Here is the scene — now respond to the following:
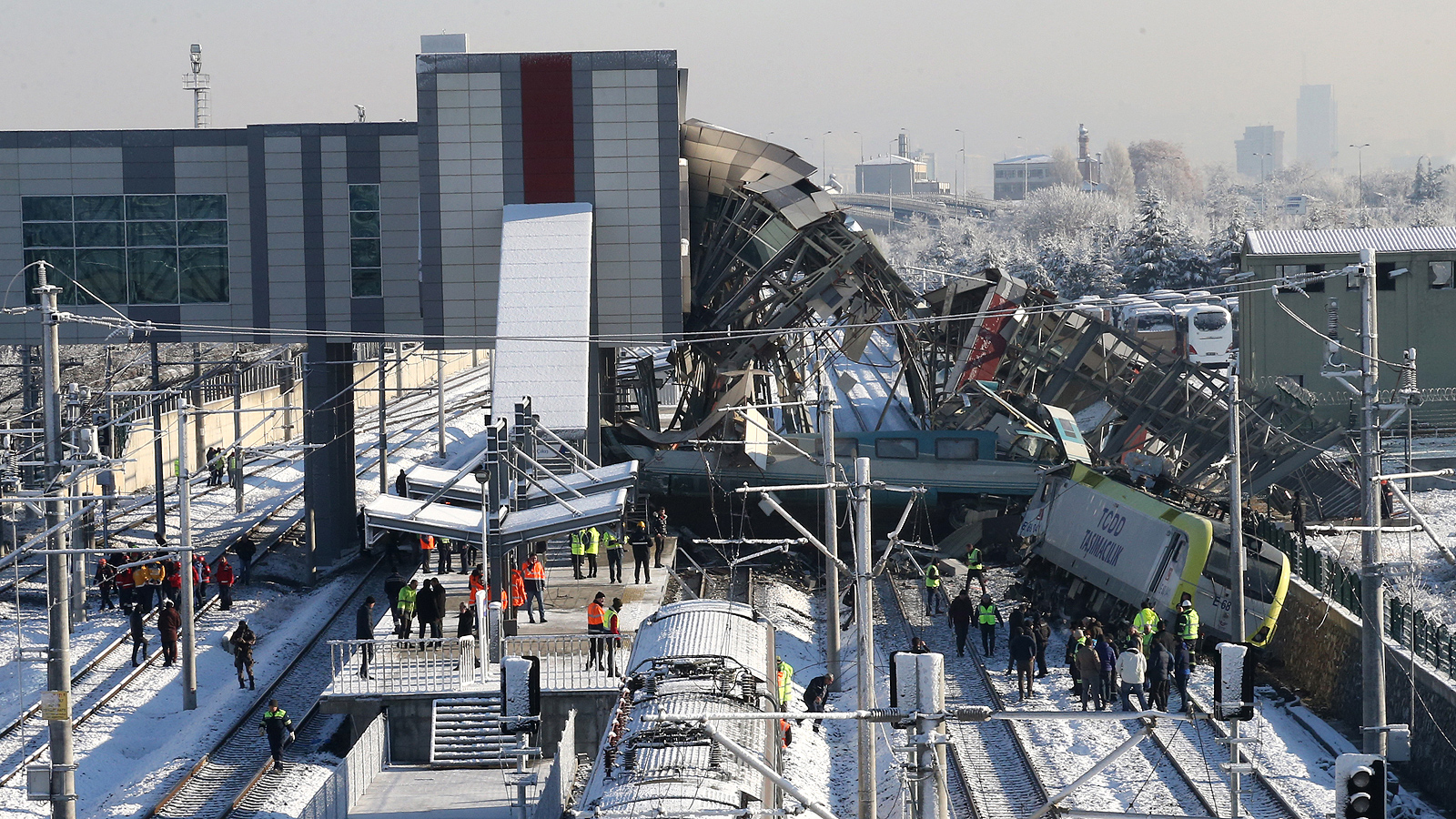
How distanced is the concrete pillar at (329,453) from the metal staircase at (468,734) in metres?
15.0

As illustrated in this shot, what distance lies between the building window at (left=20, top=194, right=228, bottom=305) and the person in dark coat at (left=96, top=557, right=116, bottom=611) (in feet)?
27.5

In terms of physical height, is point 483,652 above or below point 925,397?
below

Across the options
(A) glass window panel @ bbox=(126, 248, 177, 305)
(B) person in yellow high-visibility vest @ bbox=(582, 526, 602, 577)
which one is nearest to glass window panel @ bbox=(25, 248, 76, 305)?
(A) glass window panel @ bbox=(126, 248, 177, 305)

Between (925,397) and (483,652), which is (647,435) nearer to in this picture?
(925,397)

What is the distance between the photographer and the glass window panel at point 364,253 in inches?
1668

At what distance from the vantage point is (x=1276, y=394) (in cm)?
4438

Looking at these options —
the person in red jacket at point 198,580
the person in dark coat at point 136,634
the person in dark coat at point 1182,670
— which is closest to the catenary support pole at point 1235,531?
the person in dark coat at point 1182,670

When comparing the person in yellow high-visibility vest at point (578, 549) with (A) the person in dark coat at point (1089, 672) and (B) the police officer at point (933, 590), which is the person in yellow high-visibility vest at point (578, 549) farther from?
(A) the person in dark coat at point (1089, 672)

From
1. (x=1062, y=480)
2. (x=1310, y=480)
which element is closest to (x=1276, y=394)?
(x=1310, y=480)

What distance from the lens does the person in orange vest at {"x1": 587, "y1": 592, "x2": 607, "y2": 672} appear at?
28875mm

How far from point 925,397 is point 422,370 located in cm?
4639

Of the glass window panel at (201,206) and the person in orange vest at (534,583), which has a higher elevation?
the glass window panel at (201,206)

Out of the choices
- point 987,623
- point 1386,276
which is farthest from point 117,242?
point 1386,276

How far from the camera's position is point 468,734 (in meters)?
27.8
